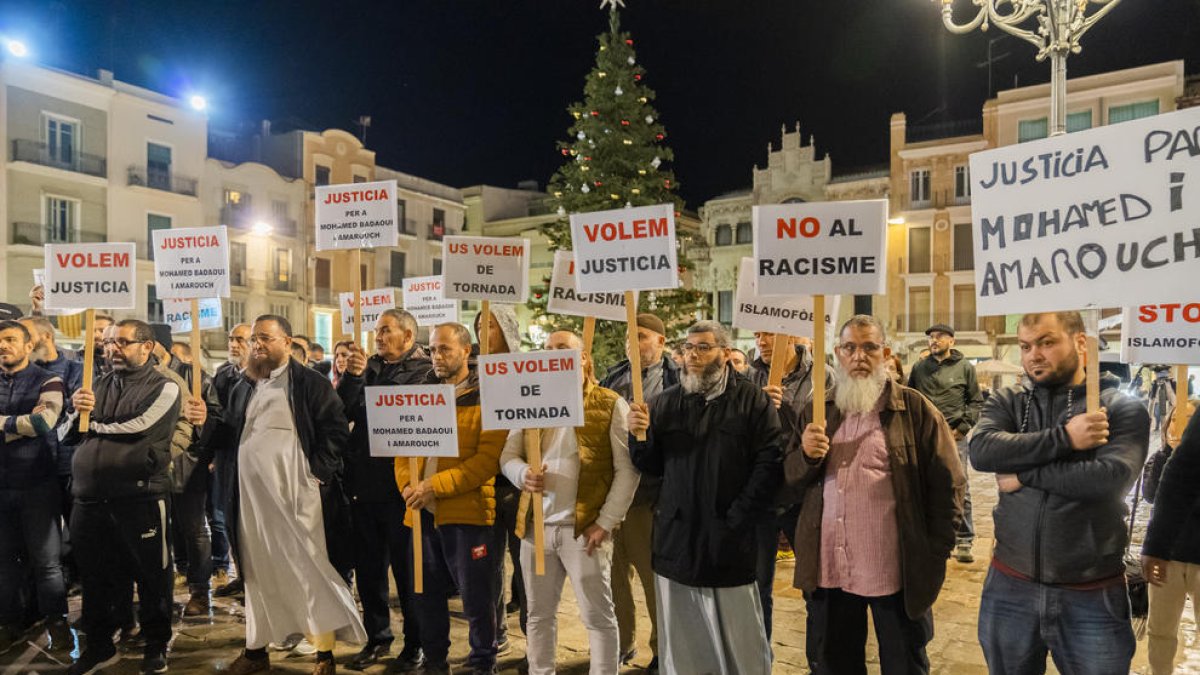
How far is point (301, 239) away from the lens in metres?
38.6

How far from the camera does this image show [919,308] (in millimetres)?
38156

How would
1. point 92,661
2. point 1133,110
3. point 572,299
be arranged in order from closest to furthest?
point 92,661 → point 572,299 → point 1133,110

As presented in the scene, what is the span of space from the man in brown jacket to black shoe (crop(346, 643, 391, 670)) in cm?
301

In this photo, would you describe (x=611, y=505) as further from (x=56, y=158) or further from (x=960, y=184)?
(x=960, y=184)


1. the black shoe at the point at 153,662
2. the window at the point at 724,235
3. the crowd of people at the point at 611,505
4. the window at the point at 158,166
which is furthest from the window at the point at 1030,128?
the black shoe at the point at 153,662

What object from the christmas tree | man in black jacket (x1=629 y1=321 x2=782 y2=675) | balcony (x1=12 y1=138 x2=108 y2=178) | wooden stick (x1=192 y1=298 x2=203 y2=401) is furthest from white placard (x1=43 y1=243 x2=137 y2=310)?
balcony (x1=12 y1=138 x2=108 y2=178)

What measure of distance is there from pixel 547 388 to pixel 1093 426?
2.53 m

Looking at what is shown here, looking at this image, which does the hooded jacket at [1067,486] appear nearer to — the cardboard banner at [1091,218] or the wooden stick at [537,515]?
the cardboard banner at [1091,218]

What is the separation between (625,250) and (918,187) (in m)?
36.7

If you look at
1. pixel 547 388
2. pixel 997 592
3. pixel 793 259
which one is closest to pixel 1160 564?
pixel 997 592

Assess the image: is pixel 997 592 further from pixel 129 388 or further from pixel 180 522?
pixel 180 522

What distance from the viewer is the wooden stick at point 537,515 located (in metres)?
4.57

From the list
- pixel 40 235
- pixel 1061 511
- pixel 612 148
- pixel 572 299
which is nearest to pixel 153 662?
pixel 572 299

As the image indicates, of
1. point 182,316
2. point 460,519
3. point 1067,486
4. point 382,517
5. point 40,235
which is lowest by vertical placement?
point 382,517
